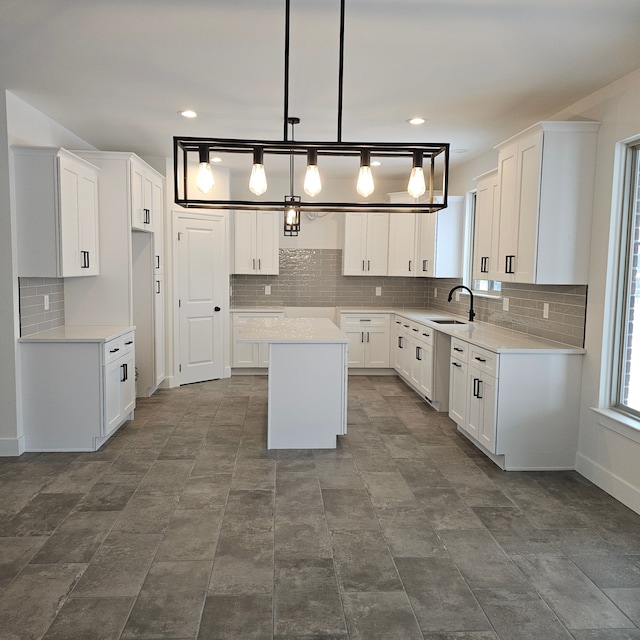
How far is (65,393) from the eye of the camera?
4434mm

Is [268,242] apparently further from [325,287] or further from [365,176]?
[365,176]

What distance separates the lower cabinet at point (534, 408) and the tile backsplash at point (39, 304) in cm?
359

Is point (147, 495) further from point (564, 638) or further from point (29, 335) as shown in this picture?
point (564, 638)

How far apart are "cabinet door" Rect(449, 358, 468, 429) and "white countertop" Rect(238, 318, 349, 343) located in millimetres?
1053

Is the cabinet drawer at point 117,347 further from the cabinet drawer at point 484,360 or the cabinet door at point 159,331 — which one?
the cabinet drawer at point 484,360

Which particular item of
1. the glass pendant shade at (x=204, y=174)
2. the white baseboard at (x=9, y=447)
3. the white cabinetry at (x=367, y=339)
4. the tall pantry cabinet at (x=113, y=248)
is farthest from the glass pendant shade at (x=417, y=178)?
the white cabinetry at (x=367, y=339)

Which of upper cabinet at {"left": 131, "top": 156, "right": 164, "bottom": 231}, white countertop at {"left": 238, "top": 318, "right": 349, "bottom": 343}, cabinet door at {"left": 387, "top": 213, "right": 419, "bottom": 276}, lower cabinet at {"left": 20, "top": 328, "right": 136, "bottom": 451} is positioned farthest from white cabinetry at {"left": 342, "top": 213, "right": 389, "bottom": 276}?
lower cabinet at {"left": 20, "top": 328, "right": 136, "bottom": 451}

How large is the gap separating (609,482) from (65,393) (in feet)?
13.1

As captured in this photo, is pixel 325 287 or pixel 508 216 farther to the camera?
pixel 325 287

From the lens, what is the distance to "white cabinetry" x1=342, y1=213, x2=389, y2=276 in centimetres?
763

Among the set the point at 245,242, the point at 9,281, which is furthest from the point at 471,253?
the point at 9,281

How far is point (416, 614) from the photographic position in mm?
2389

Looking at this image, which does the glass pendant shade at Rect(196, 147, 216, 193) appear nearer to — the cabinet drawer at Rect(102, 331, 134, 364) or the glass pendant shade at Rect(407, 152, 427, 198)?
the glass pendant shade at Rect(407, 152, 427, 198)

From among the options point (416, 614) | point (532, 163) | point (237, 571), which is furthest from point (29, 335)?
point (532, 163)
